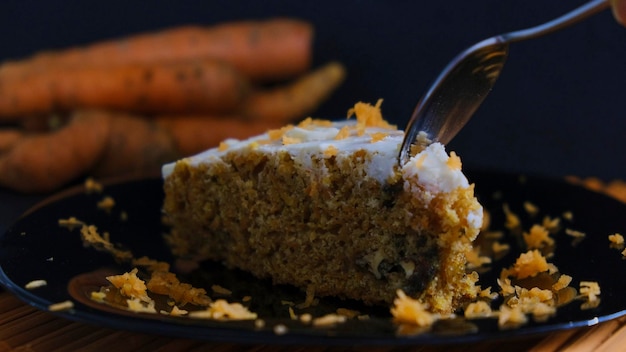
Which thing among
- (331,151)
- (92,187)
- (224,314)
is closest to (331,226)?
(331,151)

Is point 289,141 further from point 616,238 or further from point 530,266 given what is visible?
point 616,238

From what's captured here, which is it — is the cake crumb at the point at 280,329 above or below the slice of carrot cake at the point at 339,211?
below

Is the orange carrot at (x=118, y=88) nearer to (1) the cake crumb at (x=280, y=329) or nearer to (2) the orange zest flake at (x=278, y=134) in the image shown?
(2) the orange zest flake at (x=278, y=134)

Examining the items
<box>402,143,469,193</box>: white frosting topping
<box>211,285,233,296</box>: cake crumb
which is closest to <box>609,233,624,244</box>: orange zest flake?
<box>402,143,469,193</box>: white frosting topping

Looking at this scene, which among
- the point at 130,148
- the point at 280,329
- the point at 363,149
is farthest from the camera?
the point at 130,148

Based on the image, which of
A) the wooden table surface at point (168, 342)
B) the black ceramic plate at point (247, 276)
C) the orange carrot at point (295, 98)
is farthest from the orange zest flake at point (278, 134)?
the orange carrot at point (295, 98)

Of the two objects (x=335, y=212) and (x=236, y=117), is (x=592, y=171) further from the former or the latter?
(x=335, y=212)
